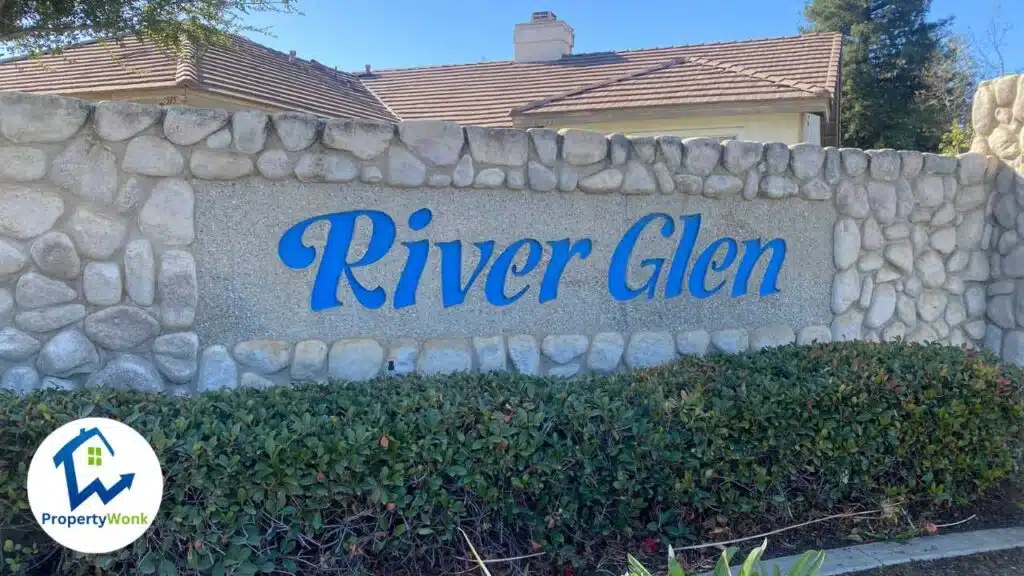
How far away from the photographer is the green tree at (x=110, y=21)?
22.2ft

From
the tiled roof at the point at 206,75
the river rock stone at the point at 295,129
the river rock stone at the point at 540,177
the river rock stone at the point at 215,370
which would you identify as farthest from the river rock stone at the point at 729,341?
the tiled roof at the point at 206,75

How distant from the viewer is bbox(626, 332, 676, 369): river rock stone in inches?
215

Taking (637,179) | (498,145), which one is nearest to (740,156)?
(637,179)

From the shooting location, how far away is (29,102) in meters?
3.98

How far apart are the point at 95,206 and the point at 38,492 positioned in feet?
5.56

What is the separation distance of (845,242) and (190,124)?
179 inches

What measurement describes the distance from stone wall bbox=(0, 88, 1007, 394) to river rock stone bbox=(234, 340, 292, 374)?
1cm

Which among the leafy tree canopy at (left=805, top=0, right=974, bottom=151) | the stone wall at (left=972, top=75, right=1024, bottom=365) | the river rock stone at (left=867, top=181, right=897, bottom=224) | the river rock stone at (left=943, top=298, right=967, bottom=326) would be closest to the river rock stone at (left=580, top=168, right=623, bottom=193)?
the river rock stone at (left=867, top=181, right=897, bottom=224)

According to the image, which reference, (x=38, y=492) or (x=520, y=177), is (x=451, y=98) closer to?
(x=520, y=177)

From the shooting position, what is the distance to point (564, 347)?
17.3ft

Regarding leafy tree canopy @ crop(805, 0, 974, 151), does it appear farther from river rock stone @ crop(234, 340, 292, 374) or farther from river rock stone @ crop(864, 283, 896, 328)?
river rock stone @ crop(234, 340, 292, 374)

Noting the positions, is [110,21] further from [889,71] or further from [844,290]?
[889,71]

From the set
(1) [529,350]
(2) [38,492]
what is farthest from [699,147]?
(2) [38,492]

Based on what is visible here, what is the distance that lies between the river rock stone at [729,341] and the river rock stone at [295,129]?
9.85 feet
